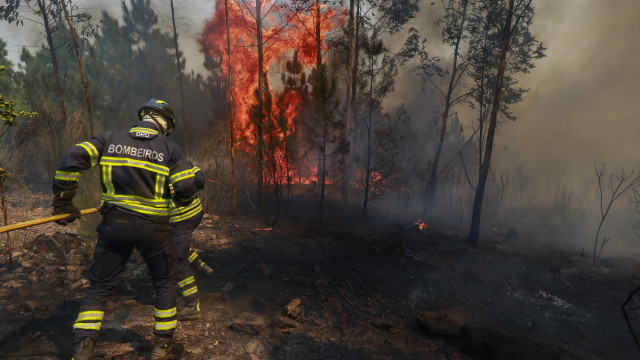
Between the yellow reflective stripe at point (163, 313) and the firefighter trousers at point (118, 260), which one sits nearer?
the firefighter trousers at point (118, 260)

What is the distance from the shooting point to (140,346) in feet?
10.5

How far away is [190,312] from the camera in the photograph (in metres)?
3.76

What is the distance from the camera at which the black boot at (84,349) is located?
268cm

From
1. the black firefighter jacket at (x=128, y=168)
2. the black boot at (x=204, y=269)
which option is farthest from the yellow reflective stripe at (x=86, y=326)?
the black boot at (x=204, y=269)

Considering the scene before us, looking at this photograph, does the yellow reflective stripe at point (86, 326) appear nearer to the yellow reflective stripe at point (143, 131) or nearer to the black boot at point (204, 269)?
the yellow reflective stripe at point (143, 131)

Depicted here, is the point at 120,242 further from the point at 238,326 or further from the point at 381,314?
the point at 381,314

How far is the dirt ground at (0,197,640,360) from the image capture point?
350 cm

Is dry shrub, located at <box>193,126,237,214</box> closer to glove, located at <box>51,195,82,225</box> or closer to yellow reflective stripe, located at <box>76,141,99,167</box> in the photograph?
glove, located at <box>51,195,82,225</box>

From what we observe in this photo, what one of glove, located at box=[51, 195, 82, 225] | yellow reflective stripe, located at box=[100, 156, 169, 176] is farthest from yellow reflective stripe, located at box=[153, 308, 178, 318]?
yellow reflective stripe, located at box=[100, 156, 169, 176]

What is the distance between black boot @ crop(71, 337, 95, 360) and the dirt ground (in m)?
0.39

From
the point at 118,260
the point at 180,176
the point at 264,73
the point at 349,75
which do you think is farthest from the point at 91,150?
the point at 349,75

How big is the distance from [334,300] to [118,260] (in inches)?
120

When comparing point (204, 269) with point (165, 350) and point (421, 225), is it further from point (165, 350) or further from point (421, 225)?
point (421, 225)

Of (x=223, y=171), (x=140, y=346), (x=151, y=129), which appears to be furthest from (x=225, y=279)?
(x=223, y=171)
